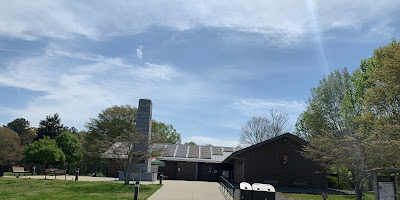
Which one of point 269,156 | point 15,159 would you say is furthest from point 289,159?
point 15,159

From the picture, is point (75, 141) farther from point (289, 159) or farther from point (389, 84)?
point (389, 84)

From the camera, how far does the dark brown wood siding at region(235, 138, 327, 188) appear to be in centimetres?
→ 2420

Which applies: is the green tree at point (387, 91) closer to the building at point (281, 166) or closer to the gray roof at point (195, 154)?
the building at point (281, 166)

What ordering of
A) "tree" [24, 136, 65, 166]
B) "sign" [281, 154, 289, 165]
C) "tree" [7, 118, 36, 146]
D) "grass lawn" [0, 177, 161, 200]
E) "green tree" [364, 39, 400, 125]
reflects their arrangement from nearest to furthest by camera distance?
"grass lawn" [0, 177, 161, 200] < "green tree" [364, 39, 400, 125] < "sign" [281, 154, 289, 165] < "tree" [24, 136, 65, 166] < "tree" [7, 118, 36, 146]

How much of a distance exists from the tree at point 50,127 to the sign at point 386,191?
51295mm

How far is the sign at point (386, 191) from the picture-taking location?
9723 millimetres

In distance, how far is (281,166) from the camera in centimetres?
2456

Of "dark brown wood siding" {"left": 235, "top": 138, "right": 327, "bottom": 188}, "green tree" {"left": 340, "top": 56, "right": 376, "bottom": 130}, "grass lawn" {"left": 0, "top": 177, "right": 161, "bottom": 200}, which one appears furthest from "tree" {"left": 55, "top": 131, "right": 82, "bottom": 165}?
"green tree" {"left": 340, "top": 56, "right": 376, "bottom": 130}

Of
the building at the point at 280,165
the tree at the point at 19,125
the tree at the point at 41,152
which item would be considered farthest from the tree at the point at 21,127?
the building at the point at 280,165

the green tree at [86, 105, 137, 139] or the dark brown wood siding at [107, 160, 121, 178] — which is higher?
the green tree at [86, 105, 137, 139]

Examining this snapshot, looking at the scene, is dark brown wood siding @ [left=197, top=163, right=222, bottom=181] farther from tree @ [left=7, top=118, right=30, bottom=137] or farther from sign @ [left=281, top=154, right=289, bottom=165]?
tree @ [left=7, top=118, right=30, bottom=137]

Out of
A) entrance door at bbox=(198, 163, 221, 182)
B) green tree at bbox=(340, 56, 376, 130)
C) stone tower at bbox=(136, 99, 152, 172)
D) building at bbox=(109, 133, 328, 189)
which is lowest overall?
entrance door at bbox=(198, 163, 221, 182)

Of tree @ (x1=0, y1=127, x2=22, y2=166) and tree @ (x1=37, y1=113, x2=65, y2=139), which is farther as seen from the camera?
tree @ (x1=37, y1=113, x2=65, y2=139)

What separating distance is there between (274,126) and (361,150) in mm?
32693
